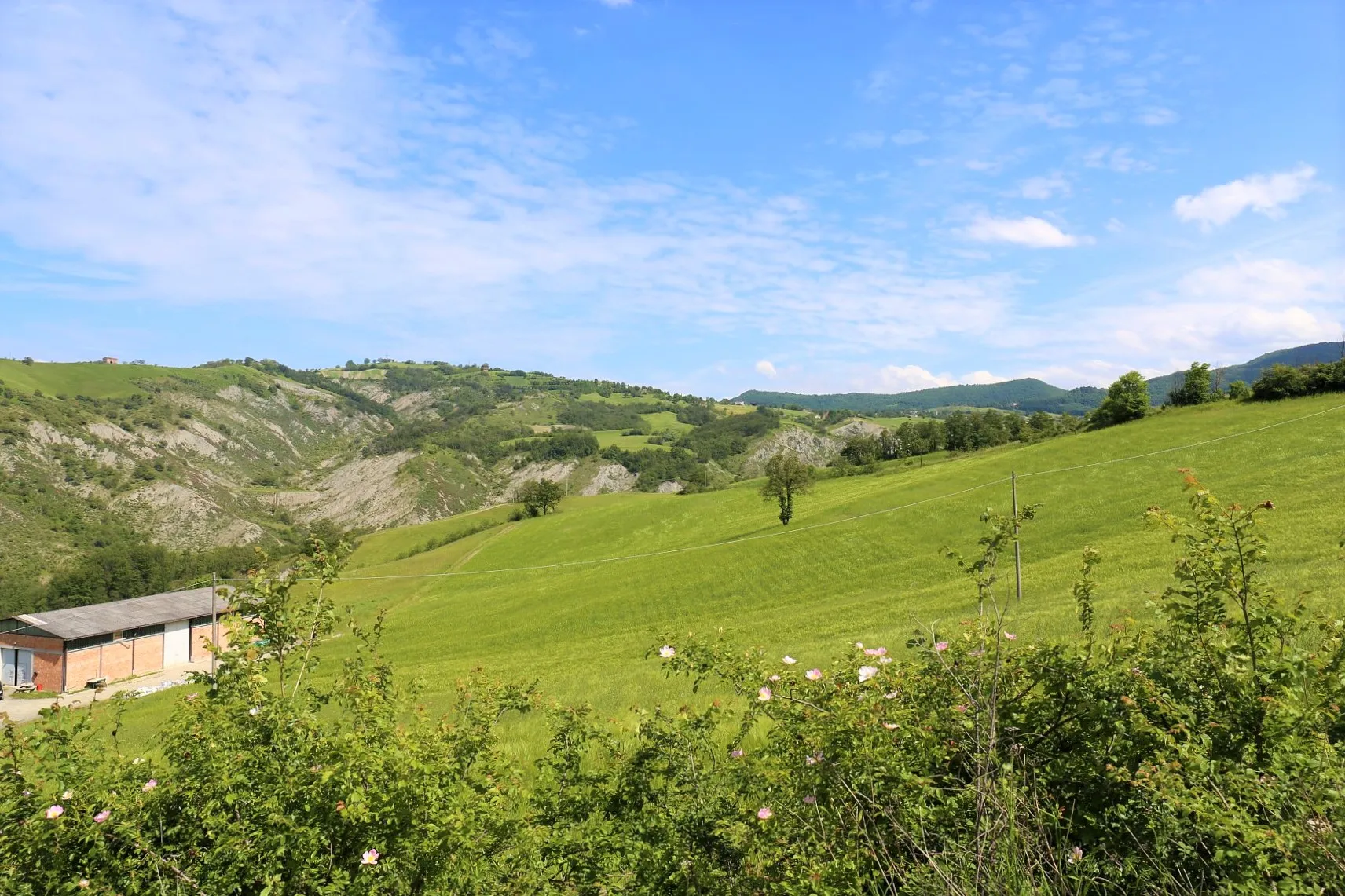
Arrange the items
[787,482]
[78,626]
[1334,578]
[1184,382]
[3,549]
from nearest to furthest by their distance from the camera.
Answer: [1334,578] → [78,626] → [787,482] → [1184,382] → [3,549]

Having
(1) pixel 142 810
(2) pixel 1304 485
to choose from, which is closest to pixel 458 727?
(1) pixel 142 810

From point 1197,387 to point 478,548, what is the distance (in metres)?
79.6

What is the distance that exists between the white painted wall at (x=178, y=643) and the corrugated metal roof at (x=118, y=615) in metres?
1.03

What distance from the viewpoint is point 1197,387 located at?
207 feet

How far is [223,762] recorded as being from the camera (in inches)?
163

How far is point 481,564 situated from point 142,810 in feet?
222

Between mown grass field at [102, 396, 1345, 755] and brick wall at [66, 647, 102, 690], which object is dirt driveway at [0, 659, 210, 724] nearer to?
brick wall at [66, 647, 102, 690]

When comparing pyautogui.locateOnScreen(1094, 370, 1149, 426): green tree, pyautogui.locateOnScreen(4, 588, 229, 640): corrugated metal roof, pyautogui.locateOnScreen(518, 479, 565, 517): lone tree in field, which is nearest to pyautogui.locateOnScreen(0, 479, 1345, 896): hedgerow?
pyautogui.locateOnScreen(4, 588, 229, 640): corrugated metal roof

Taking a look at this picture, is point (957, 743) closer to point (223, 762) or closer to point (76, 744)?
point (223, 762)

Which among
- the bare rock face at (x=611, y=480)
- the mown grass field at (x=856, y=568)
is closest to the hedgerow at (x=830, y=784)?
the mown grass field at (x=856, y=568)

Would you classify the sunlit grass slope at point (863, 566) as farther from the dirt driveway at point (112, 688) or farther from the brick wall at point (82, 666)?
the brick wall at point (82, 666)

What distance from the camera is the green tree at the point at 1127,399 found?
60562 mm

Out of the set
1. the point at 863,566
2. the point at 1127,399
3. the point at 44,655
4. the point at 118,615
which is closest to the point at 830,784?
the point at 863,566

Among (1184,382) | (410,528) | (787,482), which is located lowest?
(410,528)
